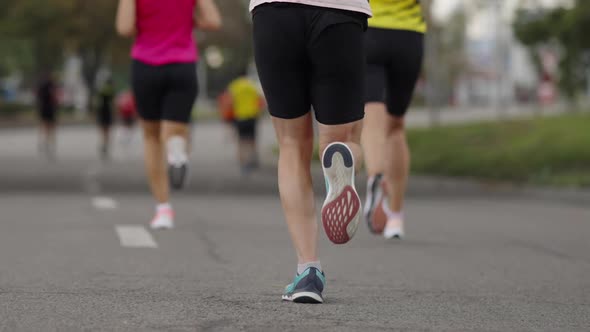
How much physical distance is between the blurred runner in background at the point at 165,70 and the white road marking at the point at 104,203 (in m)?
2.62

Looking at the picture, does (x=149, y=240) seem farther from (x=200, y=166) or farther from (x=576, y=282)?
(x=200, y=166)

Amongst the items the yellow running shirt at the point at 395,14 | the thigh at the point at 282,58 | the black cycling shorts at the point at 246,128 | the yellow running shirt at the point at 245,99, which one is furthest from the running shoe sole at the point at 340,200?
the yellow running shirt at the point at 245,99

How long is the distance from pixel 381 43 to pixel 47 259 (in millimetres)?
2373

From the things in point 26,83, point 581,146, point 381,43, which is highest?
point 381,43

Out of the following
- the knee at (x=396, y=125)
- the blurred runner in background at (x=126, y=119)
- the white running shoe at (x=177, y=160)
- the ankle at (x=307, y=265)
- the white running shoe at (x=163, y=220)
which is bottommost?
the blurred runner in background at (x=126, y=119)

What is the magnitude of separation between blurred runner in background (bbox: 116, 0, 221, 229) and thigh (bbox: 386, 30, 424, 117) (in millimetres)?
1467

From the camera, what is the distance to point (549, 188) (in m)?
14.5

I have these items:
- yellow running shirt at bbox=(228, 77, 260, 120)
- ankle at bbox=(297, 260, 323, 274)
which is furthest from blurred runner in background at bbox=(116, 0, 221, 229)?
yellow running shirt at bbox=(228, 77, 260, 120)

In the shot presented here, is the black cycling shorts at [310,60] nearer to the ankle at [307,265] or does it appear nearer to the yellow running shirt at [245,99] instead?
the ankle at [307,265]

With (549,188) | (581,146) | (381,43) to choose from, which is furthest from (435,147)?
(381,43)

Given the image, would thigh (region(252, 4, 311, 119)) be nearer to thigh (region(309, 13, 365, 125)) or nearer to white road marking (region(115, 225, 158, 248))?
→ thigh (region(309, 13, 365, 125))

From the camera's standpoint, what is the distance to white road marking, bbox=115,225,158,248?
7602 millimetres

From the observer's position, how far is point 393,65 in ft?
25.5

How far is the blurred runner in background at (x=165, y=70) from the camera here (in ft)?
28.2
